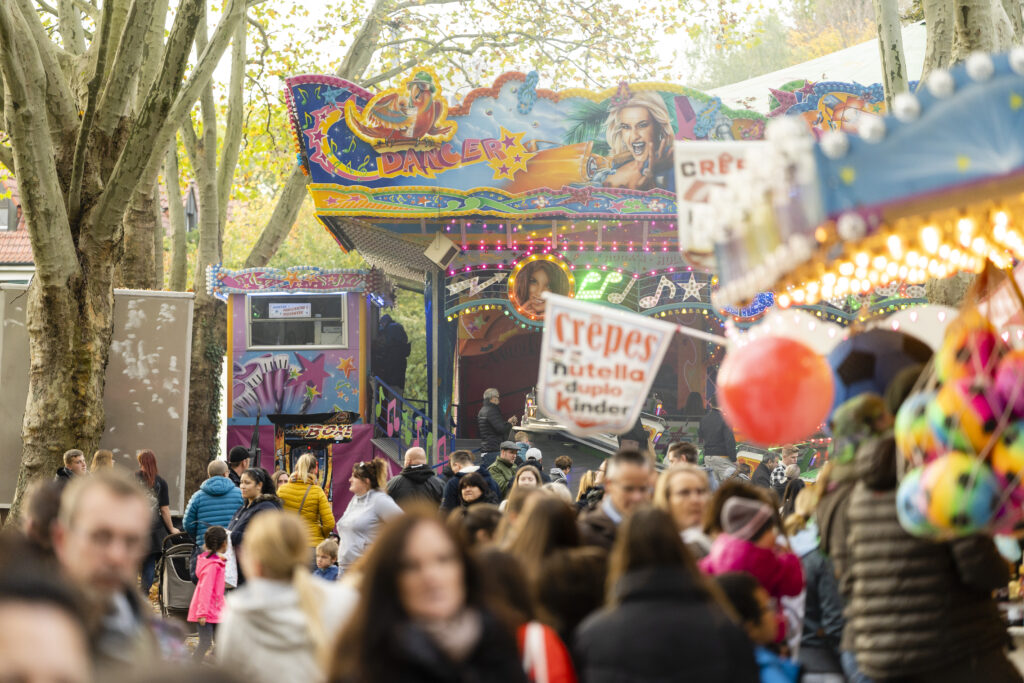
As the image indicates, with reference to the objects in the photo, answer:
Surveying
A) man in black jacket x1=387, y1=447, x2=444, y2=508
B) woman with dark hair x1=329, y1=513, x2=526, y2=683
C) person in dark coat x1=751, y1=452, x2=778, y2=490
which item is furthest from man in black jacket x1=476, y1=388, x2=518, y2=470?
woman with dark hair x1=329, y1=513, x2=526, y2=683

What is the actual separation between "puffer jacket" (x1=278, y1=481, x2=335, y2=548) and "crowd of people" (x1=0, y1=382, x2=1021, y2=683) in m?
4.10

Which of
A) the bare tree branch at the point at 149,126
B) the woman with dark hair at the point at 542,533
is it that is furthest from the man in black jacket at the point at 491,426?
the woman with dark hair at the point at 542,533

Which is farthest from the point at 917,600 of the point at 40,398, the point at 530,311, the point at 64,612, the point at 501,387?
the point at 501,387

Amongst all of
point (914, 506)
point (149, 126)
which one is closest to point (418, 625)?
point (914, 506)

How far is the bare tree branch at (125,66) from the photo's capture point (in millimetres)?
11133

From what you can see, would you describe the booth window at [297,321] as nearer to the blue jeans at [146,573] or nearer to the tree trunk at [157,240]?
the tree trunk at [157,240]

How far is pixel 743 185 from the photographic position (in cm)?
518

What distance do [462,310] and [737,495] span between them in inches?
500

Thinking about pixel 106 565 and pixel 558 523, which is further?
pixel 558 523

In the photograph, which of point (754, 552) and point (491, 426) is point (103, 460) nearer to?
point (491, 426)

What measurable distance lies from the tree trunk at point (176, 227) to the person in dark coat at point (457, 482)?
33.1ft

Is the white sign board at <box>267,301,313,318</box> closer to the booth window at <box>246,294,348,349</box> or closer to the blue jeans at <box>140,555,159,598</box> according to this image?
the booth window at <box>246,294,348,349</box>

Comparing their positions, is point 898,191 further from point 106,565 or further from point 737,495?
point 106,565

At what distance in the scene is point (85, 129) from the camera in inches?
465
